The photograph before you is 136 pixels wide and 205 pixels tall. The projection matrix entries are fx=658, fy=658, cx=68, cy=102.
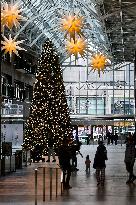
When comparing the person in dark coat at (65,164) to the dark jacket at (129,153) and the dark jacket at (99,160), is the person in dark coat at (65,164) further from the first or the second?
the dark jacket at (129,153)

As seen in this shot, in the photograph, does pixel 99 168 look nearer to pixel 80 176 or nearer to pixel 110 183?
A: pixel 110 183

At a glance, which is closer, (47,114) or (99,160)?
(99,160)

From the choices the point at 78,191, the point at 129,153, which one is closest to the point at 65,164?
the point at 78,191

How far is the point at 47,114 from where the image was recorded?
34156 millimetres

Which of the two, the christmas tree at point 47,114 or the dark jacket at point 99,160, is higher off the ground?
the christmas tree at point 47,114

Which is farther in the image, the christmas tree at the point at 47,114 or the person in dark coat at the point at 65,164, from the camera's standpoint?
the christmas tree at the point at 47,114

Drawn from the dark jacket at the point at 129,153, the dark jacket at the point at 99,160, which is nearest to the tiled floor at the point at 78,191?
the dark jacket at the point at 99,160

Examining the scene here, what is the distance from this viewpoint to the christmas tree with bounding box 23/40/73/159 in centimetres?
3391

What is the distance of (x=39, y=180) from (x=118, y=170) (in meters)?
6.49

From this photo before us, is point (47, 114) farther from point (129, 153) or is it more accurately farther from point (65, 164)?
point (65, 164)

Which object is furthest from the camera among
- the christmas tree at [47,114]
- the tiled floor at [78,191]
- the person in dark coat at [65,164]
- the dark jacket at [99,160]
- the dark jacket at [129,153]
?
the christmas tree at [47,114]

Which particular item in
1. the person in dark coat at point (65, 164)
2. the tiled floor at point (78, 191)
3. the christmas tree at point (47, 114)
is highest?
the christmas tree at point (47, 114)

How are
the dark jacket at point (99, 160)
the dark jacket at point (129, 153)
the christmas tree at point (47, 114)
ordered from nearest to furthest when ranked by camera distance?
the dark jacket at point (99, 160)
the dark jacket at point (129, 153)
the christmas tree at point (47, 114)

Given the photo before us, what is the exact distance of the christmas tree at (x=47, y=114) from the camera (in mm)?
33906
